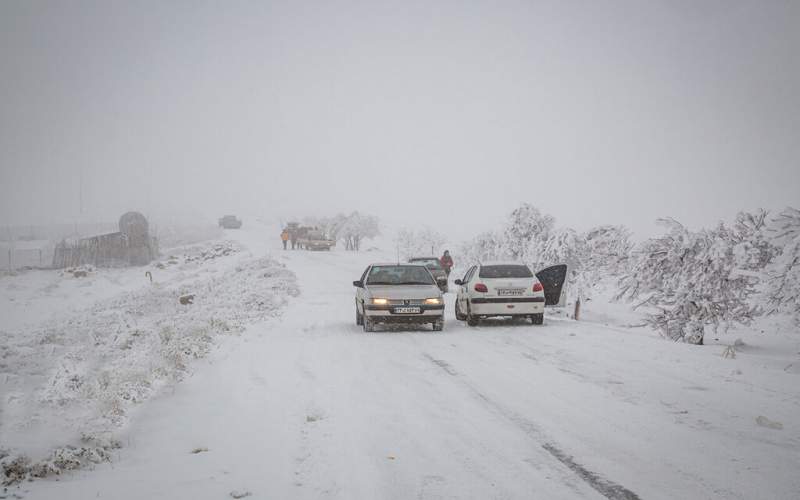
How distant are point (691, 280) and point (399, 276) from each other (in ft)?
26.3

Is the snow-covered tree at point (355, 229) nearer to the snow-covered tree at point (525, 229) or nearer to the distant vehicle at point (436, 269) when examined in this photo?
the snow-covered tree at point (525, 229)

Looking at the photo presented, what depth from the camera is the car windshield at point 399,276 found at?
1331 cm

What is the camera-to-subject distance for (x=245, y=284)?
82.7ft

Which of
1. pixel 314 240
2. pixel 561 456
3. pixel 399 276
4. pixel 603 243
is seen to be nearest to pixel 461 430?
pixel 561 456

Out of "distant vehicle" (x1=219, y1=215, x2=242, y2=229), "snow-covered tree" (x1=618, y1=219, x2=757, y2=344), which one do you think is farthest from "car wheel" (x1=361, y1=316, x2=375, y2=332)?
"distant vehicle" (x1=219, y1=215, x2=242, y2=229)

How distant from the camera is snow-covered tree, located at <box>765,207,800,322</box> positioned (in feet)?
28.8

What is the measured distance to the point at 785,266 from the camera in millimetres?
8930

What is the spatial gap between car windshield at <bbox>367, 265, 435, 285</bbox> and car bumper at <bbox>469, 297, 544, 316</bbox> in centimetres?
139

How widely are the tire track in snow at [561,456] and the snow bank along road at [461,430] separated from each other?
→ 0.02 metres

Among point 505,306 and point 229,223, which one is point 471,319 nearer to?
point 505,306

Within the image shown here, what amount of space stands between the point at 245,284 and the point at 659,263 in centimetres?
1880

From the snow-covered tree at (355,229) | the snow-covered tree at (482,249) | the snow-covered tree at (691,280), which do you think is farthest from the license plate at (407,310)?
the snow-covered tree at (355,229)

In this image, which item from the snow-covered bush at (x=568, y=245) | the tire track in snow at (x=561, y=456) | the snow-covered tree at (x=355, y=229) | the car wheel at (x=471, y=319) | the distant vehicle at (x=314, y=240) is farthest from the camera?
the snow-covered tree at (x=355, y=229)

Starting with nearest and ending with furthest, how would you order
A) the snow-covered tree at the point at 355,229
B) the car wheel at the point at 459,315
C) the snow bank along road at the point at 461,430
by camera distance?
the snow bank along road at the point at 461,430, the car wheel at the point at 459,315, the snow-covered tree at the point at 355,229
